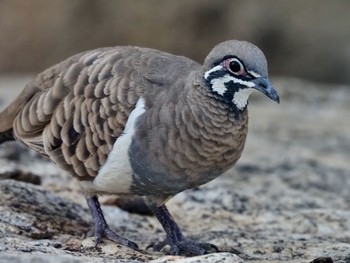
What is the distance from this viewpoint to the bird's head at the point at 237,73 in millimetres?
4977

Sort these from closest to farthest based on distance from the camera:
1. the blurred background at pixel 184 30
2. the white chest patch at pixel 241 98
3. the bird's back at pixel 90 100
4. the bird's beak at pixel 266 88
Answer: the bird's beak at pixel 266 88 → the white chest patch at pixel 241 98 → the bird's back at pixel 90 100 → the blurred background at pixel 184 30

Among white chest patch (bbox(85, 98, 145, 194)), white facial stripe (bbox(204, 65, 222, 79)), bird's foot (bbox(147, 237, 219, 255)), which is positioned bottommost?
bird's foot (bbox(147, 237, 219, 255))

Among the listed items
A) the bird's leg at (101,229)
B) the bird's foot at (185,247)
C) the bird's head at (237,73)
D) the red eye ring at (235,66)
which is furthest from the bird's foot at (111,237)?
the red eye ring at (235,66)

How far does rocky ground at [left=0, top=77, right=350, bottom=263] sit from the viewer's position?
5152 mm

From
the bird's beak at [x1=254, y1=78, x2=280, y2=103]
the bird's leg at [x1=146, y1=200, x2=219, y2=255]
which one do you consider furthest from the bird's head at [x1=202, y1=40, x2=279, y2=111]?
the bird's leg at [x1=146, y1=200, x2=219, y2=255]

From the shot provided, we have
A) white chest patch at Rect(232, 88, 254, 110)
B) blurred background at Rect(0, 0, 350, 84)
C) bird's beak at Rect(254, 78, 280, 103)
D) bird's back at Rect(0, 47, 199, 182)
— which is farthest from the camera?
blurred background at Rect(0, 0, 350, 84)

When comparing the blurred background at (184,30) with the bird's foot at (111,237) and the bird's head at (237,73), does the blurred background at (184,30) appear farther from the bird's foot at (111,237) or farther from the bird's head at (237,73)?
the bird's head at (237,73)

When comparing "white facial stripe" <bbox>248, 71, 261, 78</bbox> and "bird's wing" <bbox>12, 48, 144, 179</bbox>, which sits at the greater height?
"white facial stripe" <bbox>248, 71, 261, 78</bbox>

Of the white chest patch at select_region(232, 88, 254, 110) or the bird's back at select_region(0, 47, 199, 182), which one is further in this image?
the bird's back at select_region(0, 47, 199, 182)

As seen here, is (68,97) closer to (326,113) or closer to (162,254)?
(162,254)

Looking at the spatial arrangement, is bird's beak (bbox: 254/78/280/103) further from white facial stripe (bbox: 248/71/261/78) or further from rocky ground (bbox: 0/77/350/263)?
rocky ground (bbox: 0/77/350/263)

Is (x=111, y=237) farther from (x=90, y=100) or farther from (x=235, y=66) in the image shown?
(x=235, y=66)

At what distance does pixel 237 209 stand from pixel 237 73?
1.87 m

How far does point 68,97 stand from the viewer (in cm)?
A: 550
